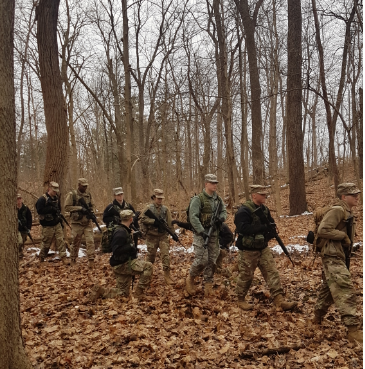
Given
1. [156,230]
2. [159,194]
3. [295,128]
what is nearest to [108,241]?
[156,230]

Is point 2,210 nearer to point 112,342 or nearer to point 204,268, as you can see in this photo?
point 112,342

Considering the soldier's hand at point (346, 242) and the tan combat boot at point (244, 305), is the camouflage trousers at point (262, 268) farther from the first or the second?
the soldier's hand at point (346, 242)

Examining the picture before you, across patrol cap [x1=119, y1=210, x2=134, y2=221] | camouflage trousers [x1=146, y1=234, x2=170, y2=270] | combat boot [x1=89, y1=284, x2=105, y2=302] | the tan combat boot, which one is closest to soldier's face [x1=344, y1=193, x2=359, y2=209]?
the tan combat boot

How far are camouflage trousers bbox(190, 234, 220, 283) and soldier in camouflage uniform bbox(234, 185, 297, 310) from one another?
2.24 feet

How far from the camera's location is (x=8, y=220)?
3203 millimetres

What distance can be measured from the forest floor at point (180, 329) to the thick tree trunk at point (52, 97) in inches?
126

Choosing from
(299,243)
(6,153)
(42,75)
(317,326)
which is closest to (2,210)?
(6,153)

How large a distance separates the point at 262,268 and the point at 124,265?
8.21 feet

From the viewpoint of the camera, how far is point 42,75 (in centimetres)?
895

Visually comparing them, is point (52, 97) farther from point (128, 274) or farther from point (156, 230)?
point (128, 274)

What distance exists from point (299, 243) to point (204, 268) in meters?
4.93

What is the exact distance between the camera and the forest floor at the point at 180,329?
13.0 feet

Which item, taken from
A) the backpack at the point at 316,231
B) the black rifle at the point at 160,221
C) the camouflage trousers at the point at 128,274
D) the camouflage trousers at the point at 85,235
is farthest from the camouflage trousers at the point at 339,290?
the camouflage trousers at the point at 85,235

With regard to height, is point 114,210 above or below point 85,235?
above
